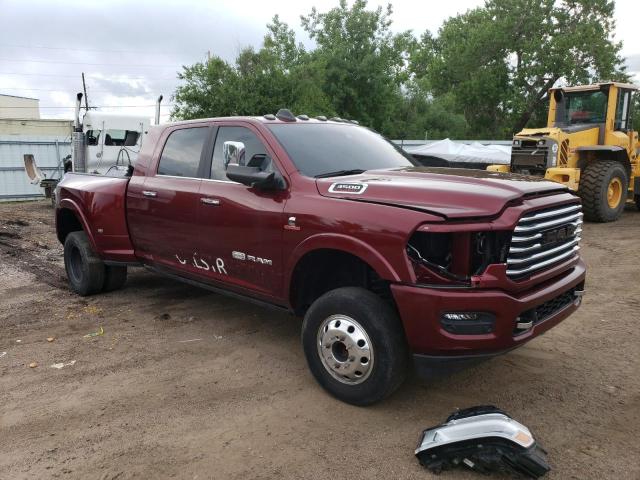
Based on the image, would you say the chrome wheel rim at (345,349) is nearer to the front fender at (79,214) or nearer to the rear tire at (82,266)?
the front fender at (79,214)

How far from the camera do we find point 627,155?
12.1 m

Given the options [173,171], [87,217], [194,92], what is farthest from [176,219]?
[194,92]

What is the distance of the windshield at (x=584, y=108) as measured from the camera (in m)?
12.1

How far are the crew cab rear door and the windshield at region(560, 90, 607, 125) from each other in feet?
A: 34.4

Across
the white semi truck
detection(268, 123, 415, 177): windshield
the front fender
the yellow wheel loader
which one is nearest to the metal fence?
the white semi truck

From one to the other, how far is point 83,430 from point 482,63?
36.8m

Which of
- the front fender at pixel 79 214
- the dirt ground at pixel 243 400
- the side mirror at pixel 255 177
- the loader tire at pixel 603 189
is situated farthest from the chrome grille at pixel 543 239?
the loader tire at pixel 603 189

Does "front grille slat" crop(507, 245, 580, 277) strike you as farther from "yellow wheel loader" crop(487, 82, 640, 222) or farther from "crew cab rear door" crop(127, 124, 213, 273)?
"yellow wheel loader" crop(487, 82, 640, 222)

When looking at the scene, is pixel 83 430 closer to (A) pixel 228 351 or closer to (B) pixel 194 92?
(A) pixel 228 351

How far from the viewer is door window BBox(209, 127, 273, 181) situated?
4129 mm

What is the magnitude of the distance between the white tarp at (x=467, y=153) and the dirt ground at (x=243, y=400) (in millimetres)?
11455

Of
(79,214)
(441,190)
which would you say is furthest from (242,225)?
(79,214)

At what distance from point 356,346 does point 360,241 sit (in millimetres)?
666

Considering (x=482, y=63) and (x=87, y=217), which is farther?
(x=482, y=63)
